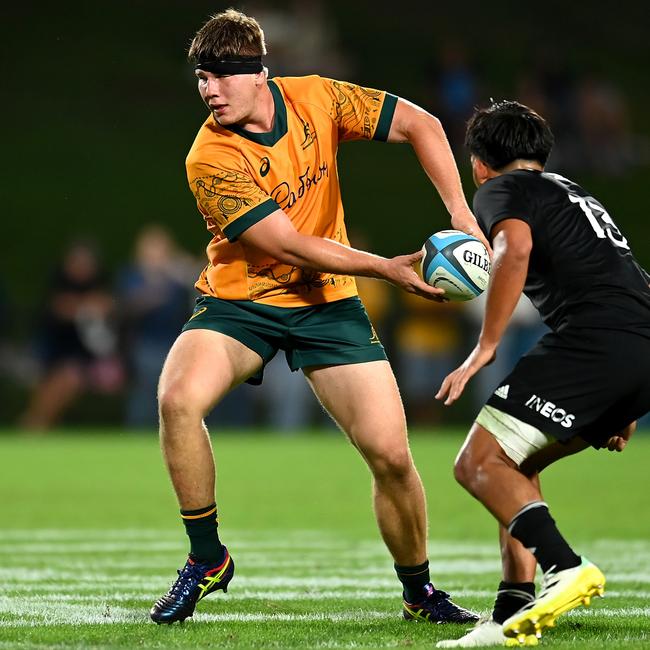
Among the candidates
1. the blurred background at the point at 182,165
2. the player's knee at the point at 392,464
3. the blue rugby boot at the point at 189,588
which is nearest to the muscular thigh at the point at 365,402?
the player's knee at the point at 392,464

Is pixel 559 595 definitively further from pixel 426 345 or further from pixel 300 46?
pixel 300 46

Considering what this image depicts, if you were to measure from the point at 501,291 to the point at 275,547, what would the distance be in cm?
387

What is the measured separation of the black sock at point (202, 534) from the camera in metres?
5.76

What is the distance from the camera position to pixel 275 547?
8.42m

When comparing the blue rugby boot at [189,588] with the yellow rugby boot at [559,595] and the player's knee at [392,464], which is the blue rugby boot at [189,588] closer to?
the player's knee at [392,464]

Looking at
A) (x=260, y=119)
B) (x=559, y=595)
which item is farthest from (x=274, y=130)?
(x=559, y=595)

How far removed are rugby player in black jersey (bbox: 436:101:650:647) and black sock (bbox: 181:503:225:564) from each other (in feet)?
Answer: 3.86

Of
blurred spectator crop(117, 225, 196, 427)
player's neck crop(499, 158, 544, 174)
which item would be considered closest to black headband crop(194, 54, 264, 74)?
player's neck crop(499, 158, 544, 174)

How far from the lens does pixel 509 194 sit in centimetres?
509

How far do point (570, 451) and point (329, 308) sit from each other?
1314 millimetres

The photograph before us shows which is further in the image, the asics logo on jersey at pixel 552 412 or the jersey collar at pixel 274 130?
the jersey collar at pixel 274 130

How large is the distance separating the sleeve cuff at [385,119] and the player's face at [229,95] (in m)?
0.57

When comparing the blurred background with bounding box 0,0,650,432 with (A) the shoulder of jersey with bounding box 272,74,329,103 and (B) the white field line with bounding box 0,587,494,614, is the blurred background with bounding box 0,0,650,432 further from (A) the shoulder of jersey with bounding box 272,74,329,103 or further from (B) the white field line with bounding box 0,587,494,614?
(A) the shoulder of jersey with bounding box 272,74,329,103

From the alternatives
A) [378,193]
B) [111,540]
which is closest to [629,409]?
[111,540]
